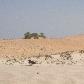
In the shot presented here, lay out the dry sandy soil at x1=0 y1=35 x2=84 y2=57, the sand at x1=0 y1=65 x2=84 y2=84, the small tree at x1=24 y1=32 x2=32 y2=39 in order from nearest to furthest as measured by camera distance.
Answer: the sand at x1=0 y1=65 x2=84 y2=84 → the dry sandy soil at x1=0 y1=35 x2=84 y2=57 → the small tree at x1=24 y1=32 x2=32 y2=39

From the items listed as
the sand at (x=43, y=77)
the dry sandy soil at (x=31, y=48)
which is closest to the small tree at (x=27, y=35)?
the dry sandy soil at (x=31, y=48)

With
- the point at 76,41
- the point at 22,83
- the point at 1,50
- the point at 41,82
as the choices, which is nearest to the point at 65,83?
the point at 41,82

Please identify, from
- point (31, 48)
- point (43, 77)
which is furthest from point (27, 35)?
point (43, 77)

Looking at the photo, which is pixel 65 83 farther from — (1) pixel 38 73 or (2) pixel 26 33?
(2) pixel 26 33

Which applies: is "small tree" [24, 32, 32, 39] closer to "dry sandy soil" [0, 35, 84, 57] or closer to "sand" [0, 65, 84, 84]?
"dry sandy soil" [0, 35, 84, 57]

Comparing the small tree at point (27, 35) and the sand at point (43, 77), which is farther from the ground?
the small tree at point (27, 35)

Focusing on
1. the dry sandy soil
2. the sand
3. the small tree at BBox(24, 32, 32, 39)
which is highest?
the small tree at BBox(24, 32, 32, 39)

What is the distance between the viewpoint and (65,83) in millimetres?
5520

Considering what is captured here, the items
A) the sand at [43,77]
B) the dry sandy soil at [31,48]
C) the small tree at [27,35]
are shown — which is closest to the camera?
the sand at [43,77]

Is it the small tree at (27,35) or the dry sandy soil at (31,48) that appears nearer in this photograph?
the dry sandy soil at (31,48)

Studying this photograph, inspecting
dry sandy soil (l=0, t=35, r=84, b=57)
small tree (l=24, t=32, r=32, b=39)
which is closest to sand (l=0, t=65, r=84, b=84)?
dry sandy soil (l=0, t=35, r=84, b=57)

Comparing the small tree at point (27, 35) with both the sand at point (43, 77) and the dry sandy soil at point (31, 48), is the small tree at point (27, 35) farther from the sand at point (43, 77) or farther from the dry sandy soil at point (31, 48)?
the sand at point (43, 77)

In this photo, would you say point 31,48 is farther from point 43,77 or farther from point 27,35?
point 43,77

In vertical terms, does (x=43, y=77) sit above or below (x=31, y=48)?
below
